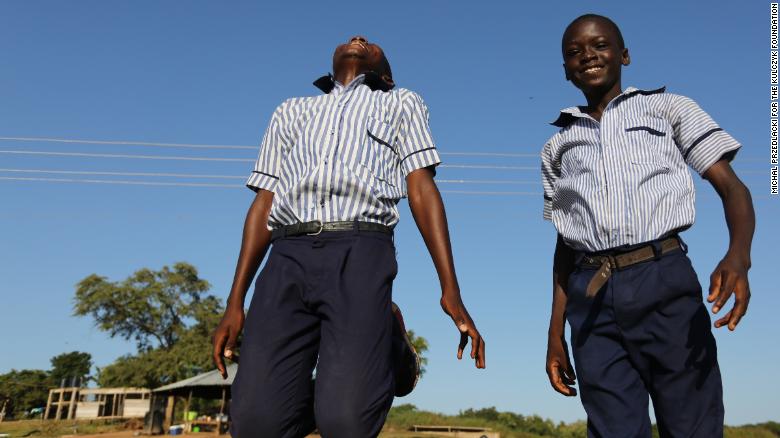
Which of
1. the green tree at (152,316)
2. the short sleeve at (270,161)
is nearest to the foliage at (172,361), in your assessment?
the green tree at (152,316)

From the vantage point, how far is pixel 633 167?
3141mm

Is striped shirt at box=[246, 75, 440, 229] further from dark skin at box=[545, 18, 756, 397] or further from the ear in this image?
dark skin at box=[545, 18, 756, 397]

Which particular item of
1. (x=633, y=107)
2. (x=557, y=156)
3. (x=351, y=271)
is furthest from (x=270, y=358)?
(x=633, y=107)

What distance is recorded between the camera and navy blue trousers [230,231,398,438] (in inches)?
104

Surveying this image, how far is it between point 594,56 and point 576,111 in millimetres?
302

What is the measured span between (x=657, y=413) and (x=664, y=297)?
538 millimetres

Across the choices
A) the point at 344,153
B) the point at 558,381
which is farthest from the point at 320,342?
the point at 558,381

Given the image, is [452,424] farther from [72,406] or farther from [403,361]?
[403,361]

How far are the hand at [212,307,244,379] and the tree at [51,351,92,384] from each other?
7107 cm

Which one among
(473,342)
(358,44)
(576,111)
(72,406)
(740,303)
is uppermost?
(358,44)

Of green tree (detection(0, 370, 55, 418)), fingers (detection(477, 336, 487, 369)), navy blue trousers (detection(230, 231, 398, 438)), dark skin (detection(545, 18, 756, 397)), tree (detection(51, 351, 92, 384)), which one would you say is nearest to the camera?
navy blue trousers (detection(230, 231, 398, 438))

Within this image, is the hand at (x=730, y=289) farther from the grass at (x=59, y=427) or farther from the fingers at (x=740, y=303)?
the grass at (x=59, y=427)

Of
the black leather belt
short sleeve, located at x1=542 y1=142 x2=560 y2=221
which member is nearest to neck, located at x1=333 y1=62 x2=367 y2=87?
the black leather belt

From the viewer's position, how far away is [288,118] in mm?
3471
